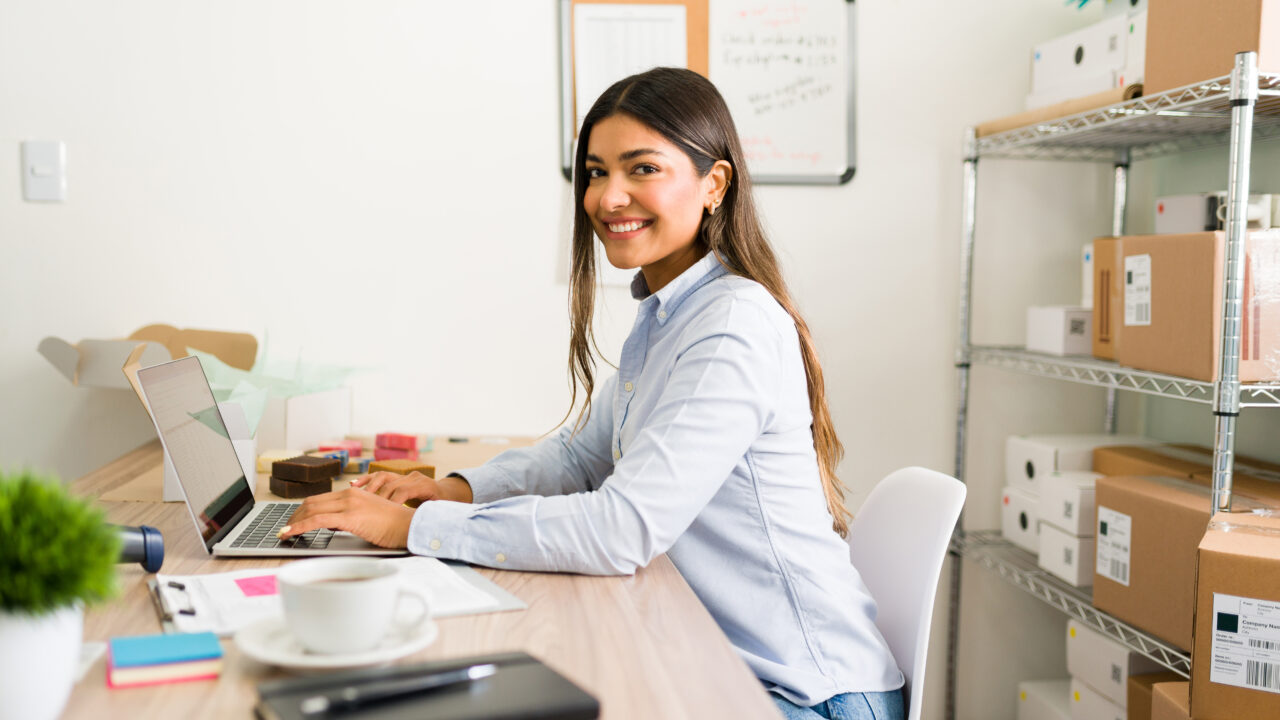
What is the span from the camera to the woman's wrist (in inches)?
53.8

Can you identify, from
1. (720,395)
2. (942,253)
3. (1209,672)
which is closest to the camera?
(720,395)

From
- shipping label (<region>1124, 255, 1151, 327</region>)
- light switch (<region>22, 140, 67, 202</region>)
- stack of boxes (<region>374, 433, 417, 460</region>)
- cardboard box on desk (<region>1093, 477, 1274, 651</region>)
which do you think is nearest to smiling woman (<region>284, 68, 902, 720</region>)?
stack of boxes (<region>374, 433, 417, 460</region>)

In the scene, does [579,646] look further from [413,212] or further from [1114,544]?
[413,212]

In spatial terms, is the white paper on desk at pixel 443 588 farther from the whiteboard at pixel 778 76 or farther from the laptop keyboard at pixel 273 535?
the whiteboard at pixel 778 76

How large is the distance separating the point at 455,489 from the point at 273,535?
0.29 meters

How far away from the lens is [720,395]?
108cm

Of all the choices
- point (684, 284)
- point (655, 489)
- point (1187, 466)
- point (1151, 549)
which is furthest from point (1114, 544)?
point (655, 489)

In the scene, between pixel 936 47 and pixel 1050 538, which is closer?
pixel 1050 538

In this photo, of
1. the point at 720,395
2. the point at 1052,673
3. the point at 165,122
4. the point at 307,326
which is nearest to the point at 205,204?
the point at 165,122

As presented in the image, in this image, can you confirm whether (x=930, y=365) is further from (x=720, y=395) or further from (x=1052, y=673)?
(x=720, y=395)

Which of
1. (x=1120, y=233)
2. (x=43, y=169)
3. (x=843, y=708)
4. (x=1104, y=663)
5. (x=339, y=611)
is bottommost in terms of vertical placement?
(x=1104, y=663)

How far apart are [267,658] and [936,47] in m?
2.00

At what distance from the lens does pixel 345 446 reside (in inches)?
69.6

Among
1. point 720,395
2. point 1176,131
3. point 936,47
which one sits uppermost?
point 936,47
